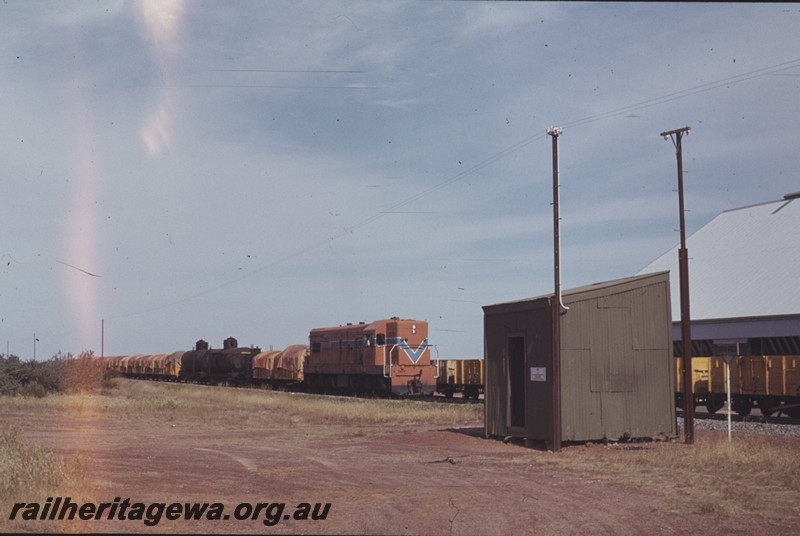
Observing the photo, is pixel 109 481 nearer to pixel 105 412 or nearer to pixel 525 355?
pixel 525 355

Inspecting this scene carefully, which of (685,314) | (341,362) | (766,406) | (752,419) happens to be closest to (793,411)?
(766,406)

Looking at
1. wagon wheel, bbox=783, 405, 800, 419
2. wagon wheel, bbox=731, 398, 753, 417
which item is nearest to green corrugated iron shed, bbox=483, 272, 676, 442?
wagon wheel, bbox=731, 398, 753, 417

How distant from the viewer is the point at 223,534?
10.8 m

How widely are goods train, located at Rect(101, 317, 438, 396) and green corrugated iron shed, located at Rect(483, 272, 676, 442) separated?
64.8 feet

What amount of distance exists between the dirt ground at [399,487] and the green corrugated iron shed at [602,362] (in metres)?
0.80

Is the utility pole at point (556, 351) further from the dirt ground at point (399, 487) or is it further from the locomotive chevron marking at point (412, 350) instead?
the locomotive chevron marking at point (412, 350)

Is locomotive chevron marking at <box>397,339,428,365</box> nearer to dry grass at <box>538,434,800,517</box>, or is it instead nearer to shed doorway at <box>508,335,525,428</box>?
shed doorway at <box>508,335,525,428</box>

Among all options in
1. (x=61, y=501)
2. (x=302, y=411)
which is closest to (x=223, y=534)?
(x=61, y=501)

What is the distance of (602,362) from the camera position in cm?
2203

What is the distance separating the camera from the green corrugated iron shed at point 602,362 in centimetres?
2164

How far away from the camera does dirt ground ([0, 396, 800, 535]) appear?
1155 centimetres

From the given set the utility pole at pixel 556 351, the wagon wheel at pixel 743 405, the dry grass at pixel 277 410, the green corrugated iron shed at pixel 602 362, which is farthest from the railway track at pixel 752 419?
the utility pole at pixel 556 351

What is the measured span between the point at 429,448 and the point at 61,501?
11449mm

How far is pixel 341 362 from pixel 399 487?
34.3 m
